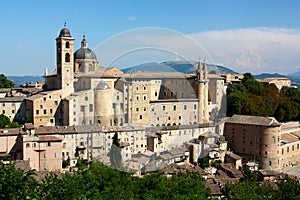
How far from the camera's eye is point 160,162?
17391 millimetres

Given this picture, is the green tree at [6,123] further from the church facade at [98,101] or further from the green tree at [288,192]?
the green tree at [288,192]

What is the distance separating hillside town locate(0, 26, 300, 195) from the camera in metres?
17.5

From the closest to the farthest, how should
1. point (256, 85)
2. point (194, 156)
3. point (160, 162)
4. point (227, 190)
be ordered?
point (227, 190), point (160, 162), point (194, 156), point (256, 85)

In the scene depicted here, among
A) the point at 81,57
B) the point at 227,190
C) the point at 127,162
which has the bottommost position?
the point at 227,190

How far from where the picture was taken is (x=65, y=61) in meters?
24.4

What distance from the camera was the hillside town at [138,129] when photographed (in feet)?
57.6

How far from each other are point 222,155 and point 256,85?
A: 14.8 meters

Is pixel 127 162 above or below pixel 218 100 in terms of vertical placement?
below

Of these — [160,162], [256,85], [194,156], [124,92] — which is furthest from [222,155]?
[256,85]

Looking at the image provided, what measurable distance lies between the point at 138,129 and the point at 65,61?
729 centimetres

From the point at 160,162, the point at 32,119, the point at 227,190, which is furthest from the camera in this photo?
the point at 32,119

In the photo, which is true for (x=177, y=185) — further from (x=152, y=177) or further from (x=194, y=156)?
(x=194, y=156)

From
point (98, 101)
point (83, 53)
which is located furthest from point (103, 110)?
point (83, 53)

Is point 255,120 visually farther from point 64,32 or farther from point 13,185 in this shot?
point 13,185
